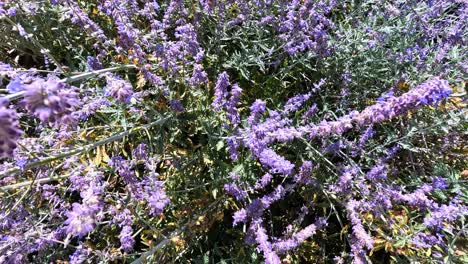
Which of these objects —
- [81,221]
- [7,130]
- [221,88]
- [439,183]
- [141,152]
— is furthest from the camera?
[439,183]

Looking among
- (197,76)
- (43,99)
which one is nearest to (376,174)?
(197,76)

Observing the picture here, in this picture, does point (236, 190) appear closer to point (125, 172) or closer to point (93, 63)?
point (125, 172)

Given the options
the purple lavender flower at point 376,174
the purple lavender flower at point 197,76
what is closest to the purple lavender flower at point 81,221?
the purple lavender flower at point 197,76

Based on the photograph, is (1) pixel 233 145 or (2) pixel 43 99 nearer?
(2) pixel 43 99

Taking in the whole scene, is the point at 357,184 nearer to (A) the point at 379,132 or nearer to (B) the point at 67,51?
(A) the point at 379,132

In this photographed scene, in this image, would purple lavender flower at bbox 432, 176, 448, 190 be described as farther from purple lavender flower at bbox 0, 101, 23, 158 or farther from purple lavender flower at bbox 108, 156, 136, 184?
purple lavender flower at bbox 0, 101, 23, 158

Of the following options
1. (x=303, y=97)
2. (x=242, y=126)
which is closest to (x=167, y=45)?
(x=242, y=126)

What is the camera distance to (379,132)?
3.09 meters

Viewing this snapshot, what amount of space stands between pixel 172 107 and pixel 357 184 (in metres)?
1.21

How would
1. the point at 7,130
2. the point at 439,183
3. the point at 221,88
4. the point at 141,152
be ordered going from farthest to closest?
the point at 439,183 < the point at 141,152 < the point at 221,88 < the point at 7,130

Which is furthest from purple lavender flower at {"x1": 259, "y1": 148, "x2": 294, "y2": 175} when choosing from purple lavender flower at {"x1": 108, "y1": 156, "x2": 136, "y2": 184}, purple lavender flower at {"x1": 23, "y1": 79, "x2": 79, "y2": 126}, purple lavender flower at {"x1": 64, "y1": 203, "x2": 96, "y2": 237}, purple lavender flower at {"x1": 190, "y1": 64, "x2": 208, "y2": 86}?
purple lavender flower at {"x1": 23, "y1": 79, "x2": 79, "y2": 126}

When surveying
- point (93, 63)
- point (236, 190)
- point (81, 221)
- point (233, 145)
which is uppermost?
point (93, 63)

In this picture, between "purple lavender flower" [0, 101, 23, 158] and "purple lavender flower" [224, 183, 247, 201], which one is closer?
"purple lavender flower" [0, 101, 23, 158]

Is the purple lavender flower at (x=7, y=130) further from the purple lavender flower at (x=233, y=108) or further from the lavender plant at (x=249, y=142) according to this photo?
the purple lavender flower at (x=233, y=108)
